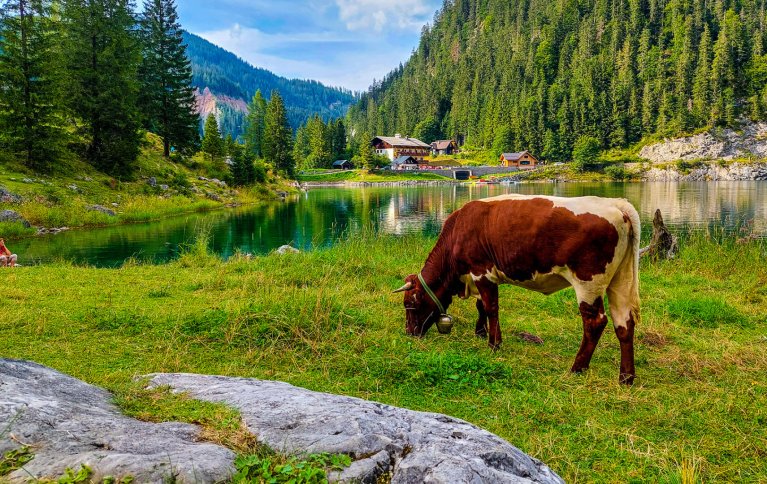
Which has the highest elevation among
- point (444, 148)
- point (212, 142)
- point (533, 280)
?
point (444, 148)

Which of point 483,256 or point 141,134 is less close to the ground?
point 141,134

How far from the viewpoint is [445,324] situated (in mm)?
7000

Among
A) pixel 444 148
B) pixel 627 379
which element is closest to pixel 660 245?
pixel 627 379

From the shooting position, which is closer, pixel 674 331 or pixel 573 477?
pixel 573 477

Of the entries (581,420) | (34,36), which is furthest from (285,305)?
(34,36)

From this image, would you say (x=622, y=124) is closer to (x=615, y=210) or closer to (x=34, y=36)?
(x=34, y=36)

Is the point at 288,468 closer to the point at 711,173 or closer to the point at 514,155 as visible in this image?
the point at 711,173

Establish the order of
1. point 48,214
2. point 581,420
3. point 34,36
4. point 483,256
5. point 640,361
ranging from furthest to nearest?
point 34,36, point 48,214, point 483,256, point 640,361, point 581,420

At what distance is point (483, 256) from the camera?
6621mm

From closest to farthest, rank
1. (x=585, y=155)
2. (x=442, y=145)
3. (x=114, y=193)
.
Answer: (x=114, y=193) < (x=585, y=155) < (x=442, y=145)

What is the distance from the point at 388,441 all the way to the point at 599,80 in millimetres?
142095

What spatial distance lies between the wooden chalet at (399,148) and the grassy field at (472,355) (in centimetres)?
12458

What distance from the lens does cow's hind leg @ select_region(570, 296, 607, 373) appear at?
5.57 meters

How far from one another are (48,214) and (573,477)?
A: 89.0 ft
